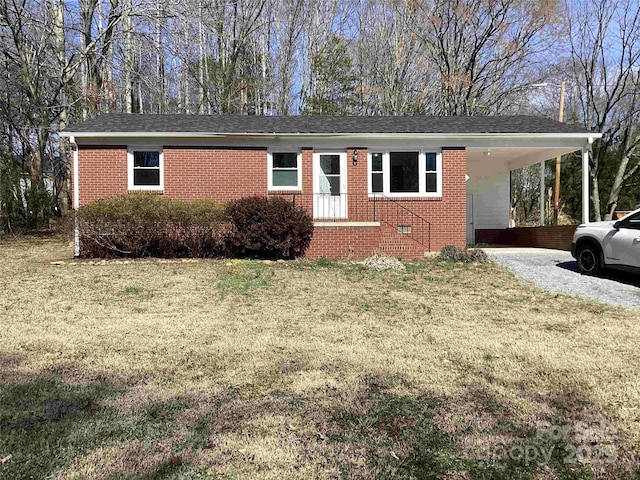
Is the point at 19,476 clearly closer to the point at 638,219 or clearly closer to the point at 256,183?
the point at 638,219

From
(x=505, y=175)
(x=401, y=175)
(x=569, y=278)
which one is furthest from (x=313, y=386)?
(x=505, y=175)

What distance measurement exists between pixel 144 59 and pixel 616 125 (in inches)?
1019

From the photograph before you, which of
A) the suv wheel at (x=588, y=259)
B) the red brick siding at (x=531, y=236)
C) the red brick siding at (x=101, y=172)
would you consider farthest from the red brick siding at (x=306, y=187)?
the suv wheel at (x=588, y=259)

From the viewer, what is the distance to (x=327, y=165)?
13.4 meters

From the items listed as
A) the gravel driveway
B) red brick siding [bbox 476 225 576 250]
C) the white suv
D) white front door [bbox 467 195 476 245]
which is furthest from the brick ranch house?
the white suv

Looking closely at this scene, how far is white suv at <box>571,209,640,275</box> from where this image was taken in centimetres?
858

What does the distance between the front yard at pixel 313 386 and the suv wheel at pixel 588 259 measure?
2.82 metres

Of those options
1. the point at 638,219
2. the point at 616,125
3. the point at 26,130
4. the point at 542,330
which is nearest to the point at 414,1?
the point at 616,125

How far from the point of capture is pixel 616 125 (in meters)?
24.7

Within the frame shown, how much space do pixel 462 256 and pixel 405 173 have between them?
313 cm

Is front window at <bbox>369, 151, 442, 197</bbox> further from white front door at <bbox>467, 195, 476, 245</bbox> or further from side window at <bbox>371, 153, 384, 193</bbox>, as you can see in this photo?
white front door at <bbox>467, 195, 476, 245</bbox>

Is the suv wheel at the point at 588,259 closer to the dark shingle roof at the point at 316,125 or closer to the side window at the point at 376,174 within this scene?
the dark shingle roof at the point at 316,125

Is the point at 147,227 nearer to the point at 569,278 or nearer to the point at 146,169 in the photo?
the point at 146,169

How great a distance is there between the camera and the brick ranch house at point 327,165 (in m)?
12.6
